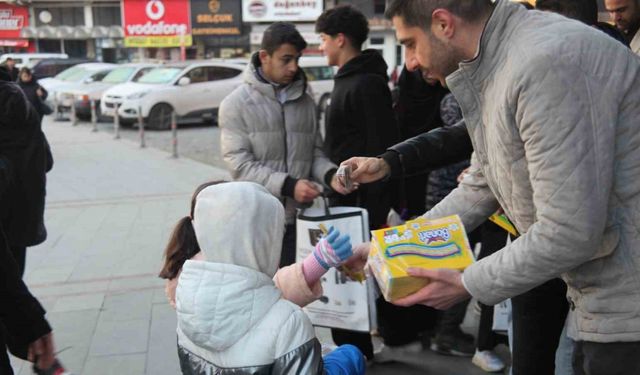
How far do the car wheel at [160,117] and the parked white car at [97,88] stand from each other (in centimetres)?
180

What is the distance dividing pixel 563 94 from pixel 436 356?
8.64ft

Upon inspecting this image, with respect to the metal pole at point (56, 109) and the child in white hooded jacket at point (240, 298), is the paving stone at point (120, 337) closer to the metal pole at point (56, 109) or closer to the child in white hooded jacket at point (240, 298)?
the child in white hooded jacket at point (240, 298)

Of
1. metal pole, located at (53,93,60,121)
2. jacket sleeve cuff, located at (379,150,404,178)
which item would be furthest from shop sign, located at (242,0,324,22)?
jacket sleeve cuff, located at (379,150,404,178)

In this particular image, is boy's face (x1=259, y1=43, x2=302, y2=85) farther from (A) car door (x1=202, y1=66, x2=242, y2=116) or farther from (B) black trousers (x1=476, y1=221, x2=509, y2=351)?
(A) car door (x1=202, y1=66, x2=242, y2=116)

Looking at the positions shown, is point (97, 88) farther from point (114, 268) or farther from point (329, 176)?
point (329, 176)

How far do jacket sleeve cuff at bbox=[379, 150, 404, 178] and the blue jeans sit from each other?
2.29 ft

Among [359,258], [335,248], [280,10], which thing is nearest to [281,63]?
[359,258]

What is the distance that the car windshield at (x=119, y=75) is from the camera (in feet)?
58.7

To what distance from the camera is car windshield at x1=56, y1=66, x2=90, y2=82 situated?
19247 mm

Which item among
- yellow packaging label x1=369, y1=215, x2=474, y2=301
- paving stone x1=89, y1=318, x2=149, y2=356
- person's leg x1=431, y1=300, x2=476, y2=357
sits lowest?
paving stone x1=89, y1=318, x2=149, y2=356

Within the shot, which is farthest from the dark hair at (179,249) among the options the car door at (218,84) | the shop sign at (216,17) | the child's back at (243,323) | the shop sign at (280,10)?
the shop sign at (216,17)

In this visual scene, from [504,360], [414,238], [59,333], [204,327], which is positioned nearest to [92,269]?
[59,333]

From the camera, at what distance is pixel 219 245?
1920 millimetres

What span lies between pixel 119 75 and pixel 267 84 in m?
16.0
